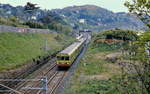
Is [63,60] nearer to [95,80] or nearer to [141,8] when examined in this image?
[95,80]

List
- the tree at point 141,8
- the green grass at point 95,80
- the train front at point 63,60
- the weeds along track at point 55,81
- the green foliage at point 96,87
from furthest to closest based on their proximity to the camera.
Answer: the train front at point 63,60 → the weeds along track at point 55,81 → the green grass at point 95,80 → the green foliage at point 96,87 → the tree at point 141,8

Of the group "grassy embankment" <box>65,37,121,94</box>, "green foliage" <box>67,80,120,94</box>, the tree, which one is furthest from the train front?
the tree

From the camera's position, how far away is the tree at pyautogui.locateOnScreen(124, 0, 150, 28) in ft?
40.3

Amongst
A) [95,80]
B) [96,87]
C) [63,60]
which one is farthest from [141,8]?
[63,60]

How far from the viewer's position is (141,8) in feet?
42.0

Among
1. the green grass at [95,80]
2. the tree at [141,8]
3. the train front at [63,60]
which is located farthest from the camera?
the train front at [63,60]

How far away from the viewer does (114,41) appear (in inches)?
3091

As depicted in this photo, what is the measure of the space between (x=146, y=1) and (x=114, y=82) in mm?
19810

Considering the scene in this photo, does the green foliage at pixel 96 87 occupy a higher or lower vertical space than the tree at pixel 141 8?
lower

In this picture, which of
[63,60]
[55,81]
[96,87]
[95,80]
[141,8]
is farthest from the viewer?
[63,60]

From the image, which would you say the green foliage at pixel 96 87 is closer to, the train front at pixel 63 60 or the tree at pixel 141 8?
the train front at pixel 63 60

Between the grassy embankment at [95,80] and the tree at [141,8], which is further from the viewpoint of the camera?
the grassy embankment at [95,80]

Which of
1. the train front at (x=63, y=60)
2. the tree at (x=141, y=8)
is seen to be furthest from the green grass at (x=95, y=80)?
the tree at (x=141, y=8)

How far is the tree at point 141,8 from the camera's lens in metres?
12.3
